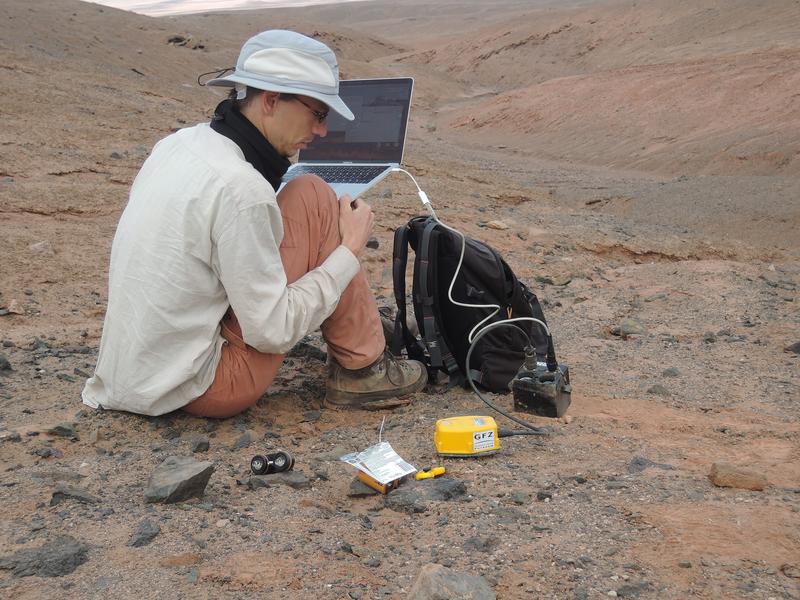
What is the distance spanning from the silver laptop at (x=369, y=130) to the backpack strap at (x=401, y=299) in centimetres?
35

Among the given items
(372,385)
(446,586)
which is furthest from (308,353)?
(446,586)

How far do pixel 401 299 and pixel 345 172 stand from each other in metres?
0.65

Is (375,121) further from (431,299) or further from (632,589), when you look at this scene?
(632,589)

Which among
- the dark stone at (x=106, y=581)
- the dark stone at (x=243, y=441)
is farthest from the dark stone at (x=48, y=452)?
the dark stone at (x=106, y=581)

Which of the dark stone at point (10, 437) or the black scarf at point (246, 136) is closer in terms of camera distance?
the black scarf at point (246, 136)

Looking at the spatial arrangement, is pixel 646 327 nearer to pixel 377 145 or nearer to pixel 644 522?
pixel 377 145

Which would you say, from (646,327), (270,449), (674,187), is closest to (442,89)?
(674,187)

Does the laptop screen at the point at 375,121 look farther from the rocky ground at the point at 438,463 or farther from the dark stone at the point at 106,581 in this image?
the dark stone at the point at 106,581

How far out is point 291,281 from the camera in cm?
313

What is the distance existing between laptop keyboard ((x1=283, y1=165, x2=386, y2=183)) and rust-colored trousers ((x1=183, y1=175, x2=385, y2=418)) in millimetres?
558

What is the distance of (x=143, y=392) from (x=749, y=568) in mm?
2036

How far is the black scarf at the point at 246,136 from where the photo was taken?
2916 mm

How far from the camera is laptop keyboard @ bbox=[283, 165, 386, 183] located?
383 cm

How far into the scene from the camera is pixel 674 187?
1041 centimetres
